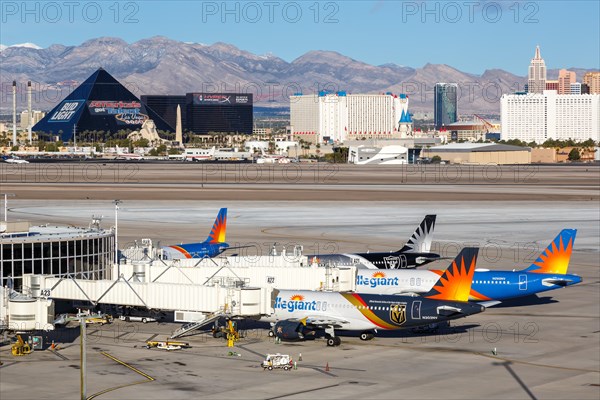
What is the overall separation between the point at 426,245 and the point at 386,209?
77.2 m

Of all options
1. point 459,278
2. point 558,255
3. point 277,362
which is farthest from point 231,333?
point 558,255

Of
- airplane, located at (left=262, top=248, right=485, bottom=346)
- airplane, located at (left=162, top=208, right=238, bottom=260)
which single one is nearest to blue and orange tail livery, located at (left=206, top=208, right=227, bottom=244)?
airplane, located at (left=162, top=208, right=238, bottom=260)

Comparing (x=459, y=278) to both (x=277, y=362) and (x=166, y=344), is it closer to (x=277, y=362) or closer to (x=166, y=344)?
(x=277, y=362)

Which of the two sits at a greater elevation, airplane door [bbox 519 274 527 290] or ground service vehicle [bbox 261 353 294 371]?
airplane door [bbox 519 274 527 290]

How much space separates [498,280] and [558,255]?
6.34 metres

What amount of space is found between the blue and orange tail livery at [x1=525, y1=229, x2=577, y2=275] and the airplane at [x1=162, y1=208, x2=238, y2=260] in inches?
1148

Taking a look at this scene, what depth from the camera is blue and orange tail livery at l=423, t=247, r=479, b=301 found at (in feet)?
214

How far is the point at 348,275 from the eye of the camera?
76.1m

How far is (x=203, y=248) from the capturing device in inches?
3839

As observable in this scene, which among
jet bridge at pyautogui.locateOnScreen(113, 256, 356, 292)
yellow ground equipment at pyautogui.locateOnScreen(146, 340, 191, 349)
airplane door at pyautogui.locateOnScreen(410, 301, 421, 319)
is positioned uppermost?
jet bridge at pyautogui.locateOnScreen(113, 256, 356, 292)

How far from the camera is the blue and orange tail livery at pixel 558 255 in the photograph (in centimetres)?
7906

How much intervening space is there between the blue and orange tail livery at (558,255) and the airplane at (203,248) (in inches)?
1148

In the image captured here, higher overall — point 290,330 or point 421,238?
point 421,238

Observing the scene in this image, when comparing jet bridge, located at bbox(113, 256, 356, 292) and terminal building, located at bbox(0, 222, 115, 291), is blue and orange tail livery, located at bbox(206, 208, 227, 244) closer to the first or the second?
jet bridge, located at bbox(113, 256, 356, 292)
